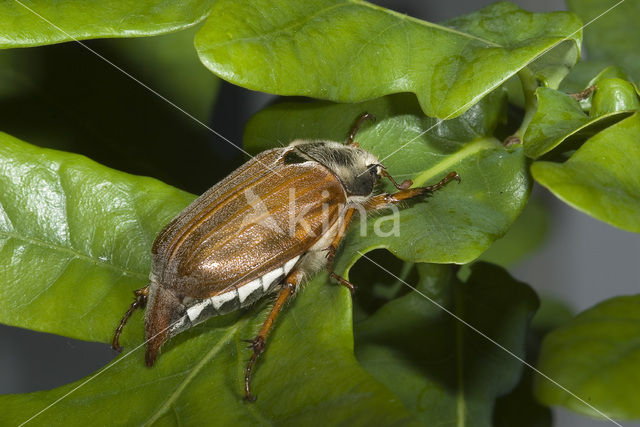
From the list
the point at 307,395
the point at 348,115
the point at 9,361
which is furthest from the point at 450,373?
the point at 9,361

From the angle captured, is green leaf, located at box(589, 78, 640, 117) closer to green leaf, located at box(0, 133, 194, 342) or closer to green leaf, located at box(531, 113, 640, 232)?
green leaf, located at box(531, 113, 640, 232)

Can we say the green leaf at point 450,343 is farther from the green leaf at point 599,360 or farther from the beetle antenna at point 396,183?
the green leaf at point 599,360

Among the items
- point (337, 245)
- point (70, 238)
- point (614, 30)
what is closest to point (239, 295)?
point (337, 245)

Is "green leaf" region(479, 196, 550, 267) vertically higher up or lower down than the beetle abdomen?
lower down

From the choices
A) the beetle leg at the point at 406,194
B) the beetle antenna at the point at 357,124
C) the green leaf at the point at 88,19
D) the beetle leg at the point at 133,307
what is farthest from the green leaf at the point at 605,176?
the beetle leg at the point at 133,307

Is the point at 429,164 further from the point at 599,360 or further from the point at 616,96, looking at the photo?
the point at 599,360

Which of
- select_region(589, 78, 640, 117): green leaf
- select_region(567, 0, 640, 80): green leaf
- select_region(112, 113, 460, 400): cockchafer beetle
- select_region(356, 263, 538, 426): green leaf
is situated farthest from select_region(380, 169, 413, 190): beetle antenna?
select_region(567, 0, 640, 80): green leaf
